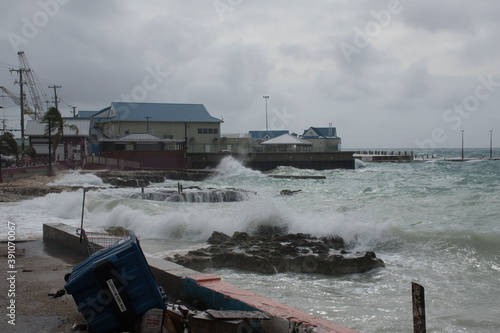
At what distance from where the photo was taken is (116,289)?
4727mm

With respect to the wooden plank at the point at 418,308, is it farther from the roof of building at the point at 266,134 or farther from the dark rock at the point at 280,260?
the roof of building at the point at 266,134

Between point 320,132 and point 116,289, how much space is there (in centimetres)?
9621

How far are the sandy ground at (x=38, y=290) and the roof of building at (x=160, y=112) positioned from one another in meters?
53.0

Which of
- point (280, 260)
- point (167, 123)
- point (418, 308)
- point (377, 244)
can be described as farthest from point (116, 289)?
point (167, 123)

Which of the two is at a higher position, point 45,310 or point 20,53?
point 20,53

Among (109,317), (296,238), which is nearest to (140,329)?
(109,317)

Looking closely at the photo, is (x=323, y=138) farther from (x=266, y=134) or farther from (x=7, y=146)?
(x=7, y=146)

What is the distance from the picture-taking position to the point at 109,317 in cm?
480

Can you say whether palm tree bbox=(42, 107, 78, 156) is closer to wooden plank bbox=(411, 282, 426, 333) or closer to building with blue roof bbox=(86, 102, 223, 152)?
building with blue roof bbox=(86, 102, 223, 152)

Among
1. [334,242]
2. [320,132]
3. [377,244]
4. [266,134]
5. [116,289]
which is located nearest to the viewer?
[116,289]

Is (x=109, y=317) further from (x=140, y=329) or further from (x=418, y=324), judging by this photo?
(x=418, y=324)

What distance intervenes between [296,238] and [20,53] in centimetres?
6198

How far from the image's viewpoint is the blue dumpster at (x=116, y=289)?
15.4ft

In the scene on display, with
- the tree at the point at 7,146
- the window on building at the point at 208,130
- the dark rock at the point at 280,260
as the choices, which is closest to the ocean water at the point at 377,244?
the dark rock at the point at 280,260
